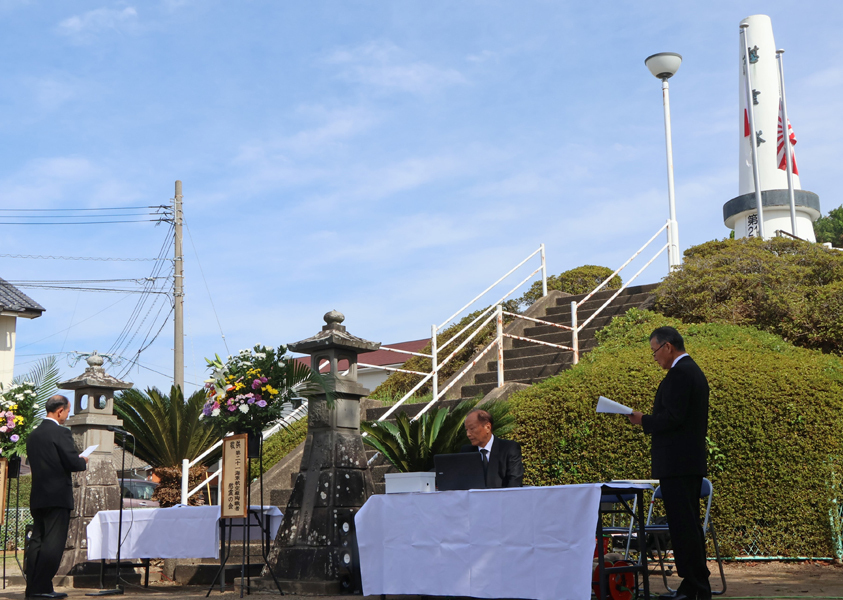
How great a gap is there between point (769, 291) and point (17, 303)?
57.8ft

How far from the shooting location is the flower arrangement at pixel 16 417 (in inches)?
348

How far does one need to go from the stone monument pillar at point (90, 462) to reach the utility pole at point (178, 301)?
866 cm

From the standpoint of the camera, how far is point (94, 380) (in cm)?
1018

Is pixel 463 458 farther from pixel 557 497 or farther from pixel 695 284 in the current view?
pixel 695 284

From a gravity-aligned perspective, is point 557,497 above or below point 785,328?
below

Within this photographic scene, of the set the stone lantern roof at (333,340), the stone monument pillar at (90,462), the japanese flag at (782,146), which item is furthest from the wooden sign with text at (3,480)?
the japanese flag at (782,146)

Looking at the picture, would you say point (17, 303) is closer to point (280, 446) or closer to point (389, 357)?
point (280, 446)

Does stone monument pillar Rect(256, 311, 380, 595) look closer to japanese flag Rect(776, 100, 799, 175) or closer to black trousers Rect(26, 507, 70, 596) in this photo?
black trousers Rect(26, 507, 70, 596)

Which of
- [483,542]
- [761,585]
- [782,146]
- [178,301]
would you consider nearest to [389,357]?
[178,301]

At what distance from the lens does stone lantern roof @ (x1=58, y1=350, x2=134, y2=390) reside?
1012 cm

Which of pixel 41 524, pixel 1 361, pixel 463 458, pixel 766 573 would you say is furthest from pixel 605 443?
pixel 1 361

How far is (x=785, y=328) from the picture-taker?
35.9ft

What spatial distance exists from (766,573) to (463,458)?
11.0 ft

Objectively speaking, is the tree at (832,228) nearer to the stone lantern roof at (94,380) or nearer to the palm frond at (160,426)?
the palm frond at (160,426)
